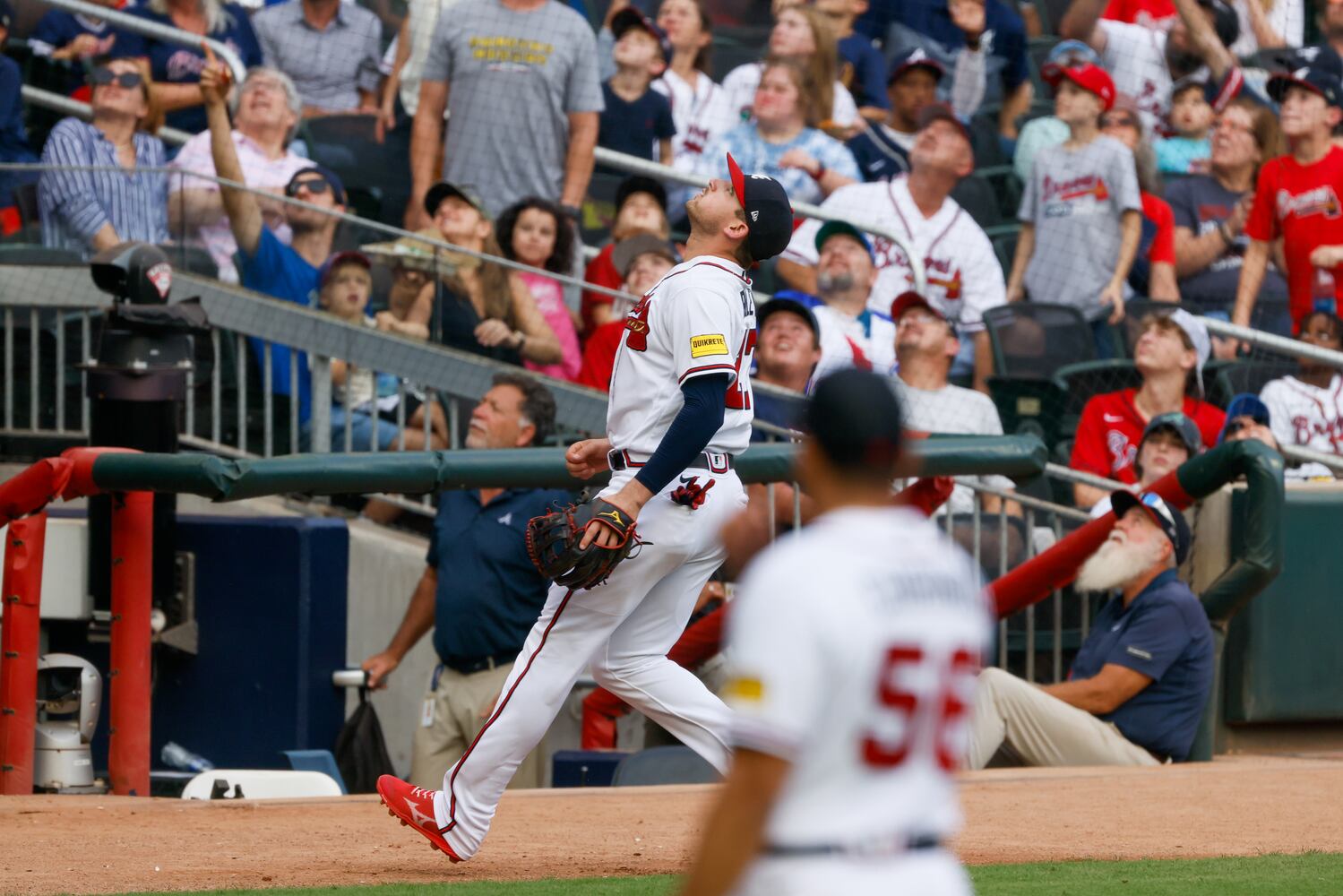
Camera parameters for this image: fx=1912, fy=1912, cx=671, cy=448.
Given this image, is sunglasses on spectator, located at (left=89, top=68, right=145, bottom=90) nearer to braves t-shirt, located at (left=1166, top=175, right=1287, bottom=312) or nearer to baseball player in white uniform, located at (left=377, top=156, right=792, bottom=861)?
baseball player in white uniform, located at (left=377, top=156, right=792, bottom=861)

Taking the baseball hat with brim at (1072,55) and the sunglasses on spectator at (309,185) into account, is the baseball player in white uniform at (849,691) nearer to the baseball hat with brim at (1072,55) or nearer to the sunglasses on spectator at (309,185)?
the sunglasses on spectator at (309,185)

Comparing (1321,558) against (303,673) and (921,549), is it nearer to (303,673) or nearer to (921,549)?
(303,673)

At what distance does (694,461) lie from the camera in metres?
4.55

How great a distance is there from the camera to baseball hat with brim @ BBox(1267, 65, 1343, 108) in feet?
34.2

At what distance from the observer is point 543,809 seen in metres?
5.70

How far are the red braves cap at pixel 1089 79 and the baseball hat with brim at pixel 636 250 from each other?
299 cm

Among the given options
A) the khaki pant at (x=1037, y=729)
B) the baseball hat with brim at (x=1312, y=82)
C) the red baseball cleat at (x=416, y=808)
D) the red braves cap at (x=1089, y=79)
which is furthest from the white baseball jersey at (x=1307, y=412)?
the red baseball cleat at (x=416, y=808)

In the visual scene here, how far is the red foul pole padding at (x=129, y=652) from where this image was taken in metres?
5.97

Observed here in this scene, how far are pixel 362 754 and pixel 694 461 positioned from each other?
109 inches

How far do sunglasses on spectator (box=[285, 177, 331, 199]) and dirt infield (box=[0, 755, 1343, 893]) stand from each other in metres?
3.78

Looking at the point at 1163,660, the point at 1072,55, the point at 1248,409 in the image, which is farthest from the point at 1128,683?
the point at 1072,55

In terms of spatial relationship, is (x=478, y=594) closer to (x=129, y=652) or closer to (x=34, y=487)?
Answer: (x=129, y=652)

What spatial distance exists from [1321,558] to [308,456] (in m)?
3.94

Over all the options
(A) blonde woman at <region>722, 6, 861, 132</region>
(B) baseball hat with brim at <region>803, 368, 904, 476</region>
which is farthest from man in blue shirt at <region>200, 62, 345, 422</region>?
(B) baseball hat with brim at <region>803, 368, 904, 476</region>
